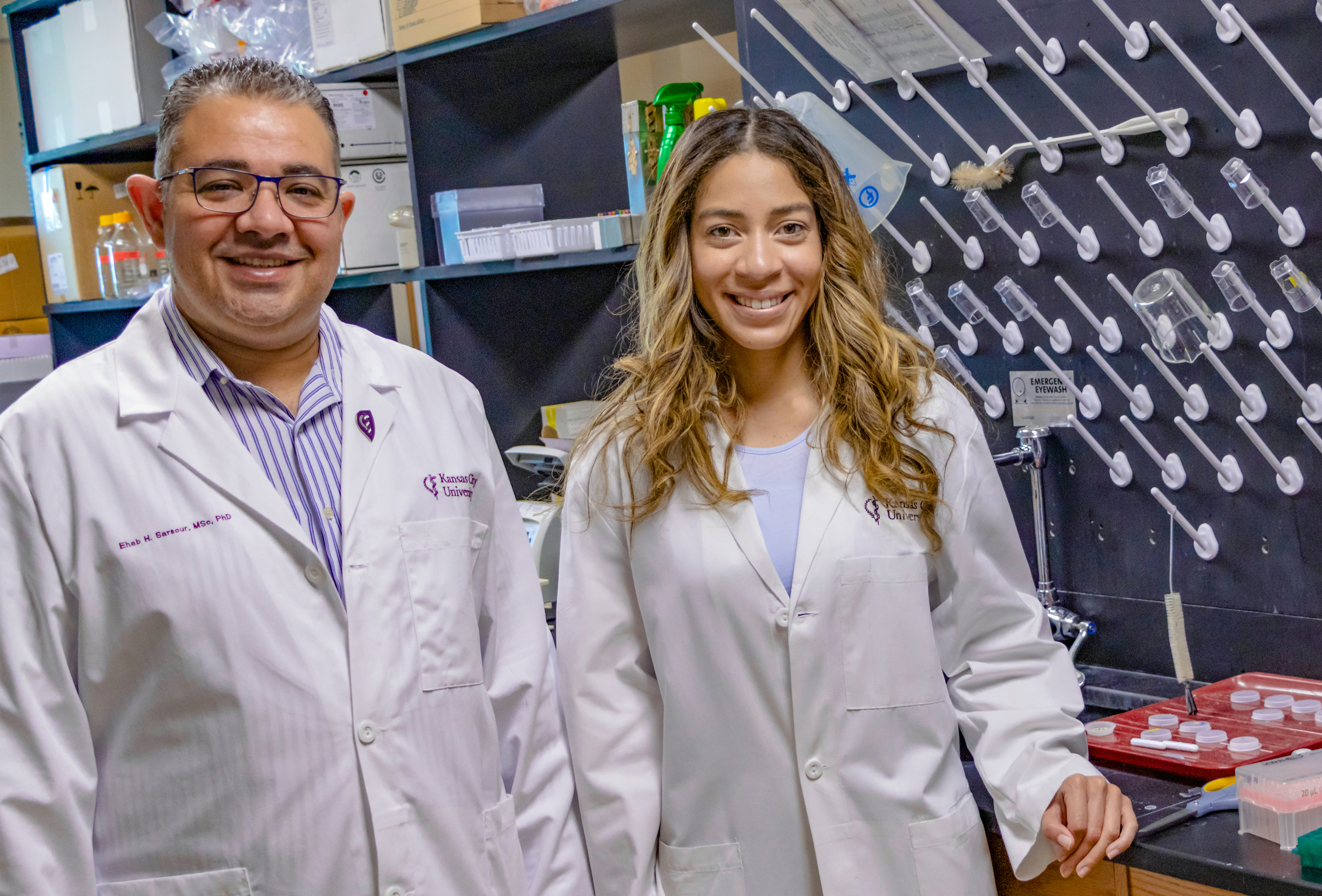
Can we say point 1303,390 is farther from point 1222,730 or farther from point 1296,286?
point 1222,730

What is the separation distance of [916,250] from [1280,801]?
113cm

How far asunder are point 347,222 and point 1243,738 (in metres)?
2.02

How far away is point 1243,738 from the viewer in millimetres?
1550

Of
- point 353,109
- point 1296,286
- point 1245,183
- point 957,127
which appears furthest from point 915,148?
point 353,109

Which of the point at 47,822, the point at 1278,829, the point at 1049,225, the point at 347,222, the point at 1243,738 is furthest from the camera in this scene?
the point at 347,222

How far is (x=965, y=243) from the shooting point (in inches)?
80.5

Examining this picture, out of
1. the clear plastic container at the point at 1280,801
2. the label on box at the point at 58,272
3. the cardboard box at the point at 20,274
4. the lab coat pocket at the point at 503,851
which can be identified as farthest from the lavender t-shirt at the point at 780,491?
the cardboard box at the point at 20,274

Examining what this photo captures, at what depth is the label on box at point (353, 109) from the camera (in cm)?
266

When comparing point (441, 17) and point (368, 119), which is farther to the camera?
point (368, 119)

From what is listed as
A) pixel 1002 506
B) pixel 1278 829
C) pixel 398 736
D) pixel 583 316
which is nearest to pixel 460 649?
pixel 398 736

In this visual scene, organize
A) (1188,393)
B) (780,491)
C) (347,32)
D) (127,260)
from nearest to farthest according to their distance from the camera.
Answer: (780,491) → (1188,393) → (347,32) → (127,260)

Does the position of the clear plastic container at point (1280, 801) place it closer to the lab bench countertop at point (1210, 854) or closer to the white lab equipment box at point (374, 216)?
the lab bench countertop at point (1210, 854)

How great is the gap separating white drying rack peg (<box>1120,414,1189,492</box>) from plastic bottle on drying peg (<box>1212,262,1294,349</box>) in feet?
0.73

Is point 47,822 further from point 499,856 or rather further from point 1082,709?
point 1082,709
